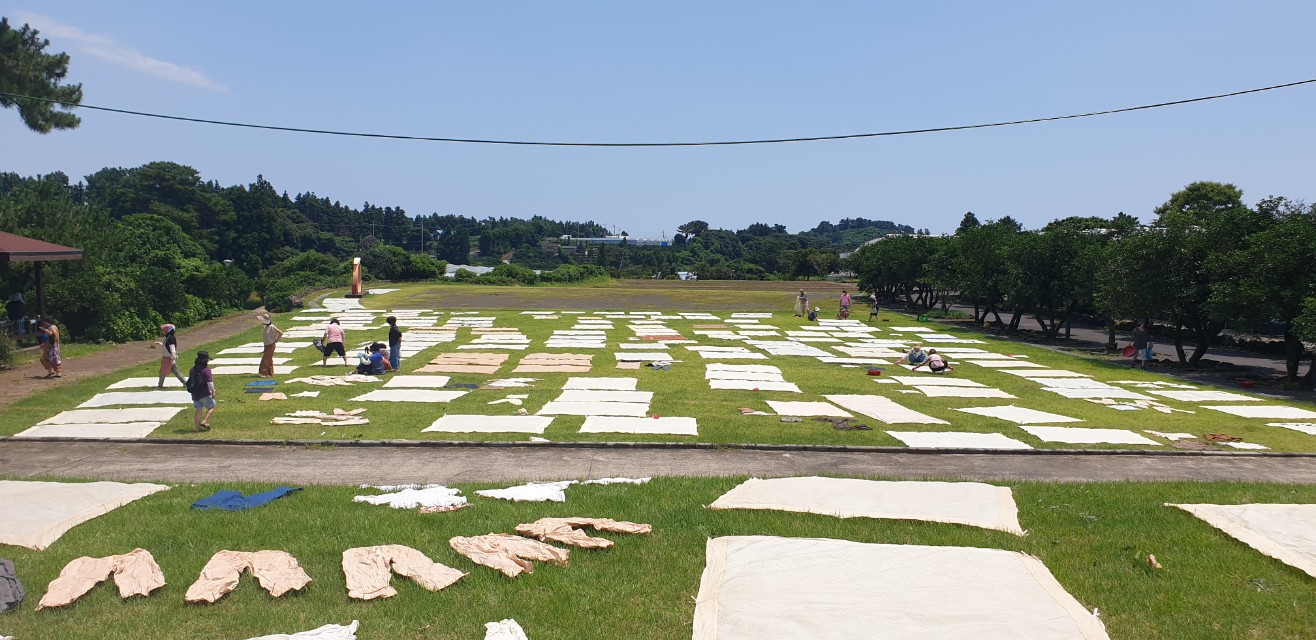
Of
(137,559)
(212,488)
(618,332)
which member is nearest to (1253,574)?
(137,559)

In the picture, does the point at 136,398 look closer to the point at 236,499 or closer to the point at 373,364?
the point at 373,364

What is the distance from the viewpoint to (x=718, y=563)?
7984 mm

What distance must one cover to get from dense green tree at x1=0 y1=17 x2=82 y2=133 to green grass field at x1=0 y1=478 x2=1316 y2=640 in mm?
21817

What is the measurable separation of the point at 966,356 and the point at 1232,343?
16.0 m

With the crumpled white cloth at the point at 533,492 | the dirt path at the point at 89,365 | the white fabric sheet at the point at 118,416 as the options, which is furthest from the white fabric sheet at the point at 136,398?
the crumpled white cloth at the point at 533,492

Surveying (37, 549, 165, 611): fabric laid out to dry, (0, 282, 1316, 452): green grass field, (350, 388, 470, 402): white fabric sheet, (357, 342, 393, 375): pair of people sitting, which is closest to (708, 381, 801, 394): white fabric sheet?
(0, 282, 1316, 452): green grass field

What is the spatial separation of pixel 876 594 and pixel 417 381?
1869 centimetres

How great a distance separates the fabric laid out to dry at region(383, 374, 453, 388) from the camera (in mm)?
22789

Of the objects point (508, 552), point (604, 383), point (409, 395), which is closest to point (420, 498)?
point (508, 552)

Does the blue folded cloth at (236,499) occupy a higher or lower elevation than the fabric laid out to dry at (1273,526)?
lower

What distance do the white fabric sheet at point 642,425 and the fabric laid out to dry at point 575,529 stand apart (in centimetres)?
720

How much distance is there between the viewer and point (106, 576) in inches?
297

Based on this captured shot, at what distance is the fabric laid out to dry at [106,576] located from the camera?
23.3 ft

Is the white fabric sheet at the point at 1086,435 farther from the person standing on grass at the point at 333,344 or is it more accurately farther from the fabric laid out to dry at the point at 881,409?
the person standing on grass at the point at 333,344
